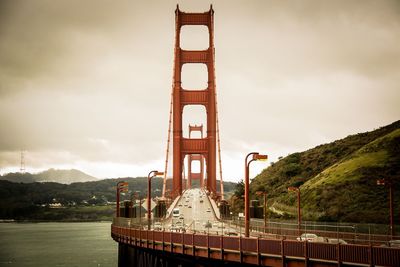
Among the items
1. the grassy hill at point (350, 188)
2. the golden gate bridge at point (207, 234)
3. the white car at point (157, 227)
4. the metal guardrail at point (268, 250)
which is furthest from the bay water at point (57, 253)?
the metal guardrail at point (268, 250)

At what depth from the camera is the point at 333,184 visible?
70.9m

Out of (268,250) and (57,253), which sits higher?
(268,250)

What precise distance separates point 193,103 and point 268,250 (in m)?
70.2

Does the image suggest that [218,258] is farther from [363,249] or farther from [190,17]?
[190,17]

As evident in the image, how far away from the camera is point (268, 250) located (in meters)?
27.3

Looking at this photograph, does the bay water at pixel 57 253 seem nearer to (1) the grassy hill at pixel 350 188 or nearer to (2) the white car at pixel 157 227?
(1) the grassy hill at pixel 350 188

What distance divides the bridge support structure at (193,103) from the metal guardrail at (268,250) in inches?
2143

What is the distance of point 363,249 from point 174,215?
48525 mm

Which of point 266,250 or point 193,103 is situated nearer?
point 266,250

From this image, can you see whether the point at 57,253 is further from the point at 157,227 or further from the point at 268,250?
the point at 268,250

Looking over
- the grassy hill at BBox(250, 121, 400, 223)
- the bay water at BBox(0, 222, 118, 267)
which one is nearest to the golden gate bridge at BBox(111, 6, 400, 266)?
the grassy hill at BBox(250, 121, 400, 223)

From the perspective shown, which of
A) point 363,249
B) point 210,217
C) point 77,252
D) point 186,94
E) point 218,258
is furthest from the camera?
point 77,252

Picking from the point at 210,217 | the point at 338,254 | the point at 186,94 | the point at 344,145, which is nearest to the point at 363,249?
the point at 338,254

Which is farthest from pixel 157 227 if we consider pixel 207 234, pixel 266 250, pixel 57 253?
pixel 57 253
